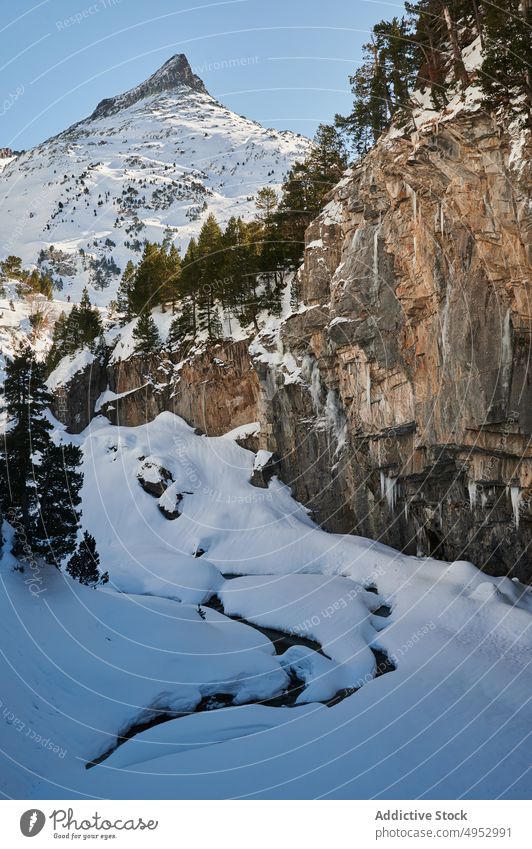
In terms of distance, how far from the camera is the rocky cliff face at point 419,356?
87.9 feet

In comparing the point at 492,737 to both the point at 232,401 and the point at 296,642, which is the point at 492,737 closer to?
the point at 296,642

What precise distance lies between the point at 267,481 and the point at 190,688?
23.8m

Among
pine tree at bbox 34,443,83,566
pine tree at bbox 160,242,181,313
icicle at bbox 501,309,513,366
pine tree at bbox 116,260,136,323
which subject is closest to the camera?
icicle at bbox 501,309,513,366

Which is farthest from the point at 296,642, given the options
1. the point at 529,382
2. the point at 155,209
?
the point at 155,209

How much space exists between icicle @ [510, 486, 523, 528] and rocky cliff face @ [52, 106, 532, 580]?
0.10 m

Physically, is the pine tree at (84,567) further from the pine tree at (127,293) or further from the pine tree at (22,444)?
the pine tree at (127,293)

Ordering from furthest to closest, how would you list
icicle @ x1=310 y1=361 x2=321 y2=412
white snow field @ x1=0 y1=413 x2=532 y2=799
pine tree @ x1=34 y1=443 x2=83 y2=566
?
1. icicle @ x1=310 y1=361 x2=321 y2=412
2. pine tree @ x1=34 y1=443 x2=83 y2=566
3. white snow field @ x1=0 y1=413 x2=532 y2=799

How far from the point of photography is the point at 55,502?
28547mm

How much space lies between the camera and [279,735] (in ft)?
62.8

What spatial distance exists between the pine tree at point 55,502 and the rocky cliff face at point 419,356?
19.1m

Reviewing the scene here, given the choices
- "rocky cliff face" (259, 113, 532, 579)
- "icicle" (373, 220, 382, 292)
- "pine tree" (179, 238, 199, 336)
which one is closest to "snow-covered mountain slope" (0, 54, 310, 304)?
"pine tree" (179, 238, 199, 336)

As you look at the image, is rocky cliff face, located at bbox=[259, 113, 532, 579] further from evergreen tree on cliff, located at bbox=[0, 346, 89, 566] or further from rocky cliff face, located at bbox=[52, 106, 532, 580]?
evergreen tree on cliff, located at bbox=[0, 346, 89, 566]

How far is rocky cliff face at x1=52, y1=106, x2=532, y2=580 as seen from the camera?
26781 mm

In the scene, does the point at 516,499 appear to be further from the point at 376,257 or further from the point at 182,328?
the point at 182,328
